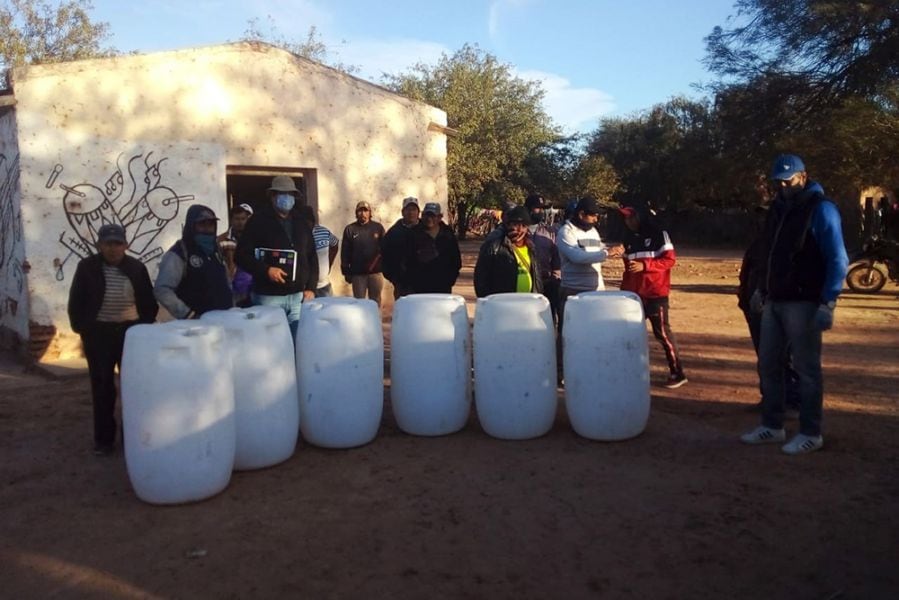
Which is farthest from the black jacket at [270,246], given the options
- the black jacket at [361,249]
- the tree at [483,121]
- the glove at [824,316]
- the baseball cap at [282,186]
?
the tree at [483,121]

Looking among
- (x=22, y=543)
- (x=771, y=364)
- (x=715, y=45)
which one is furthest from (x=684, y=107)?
(x=22, y=543)

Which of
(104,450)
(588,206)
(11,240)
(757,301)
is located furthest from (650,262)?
(11,240)

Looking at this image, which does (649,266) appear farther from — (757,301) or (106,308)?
(106,308)

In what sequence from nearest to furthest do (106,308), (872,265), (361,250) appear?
(106,308), (361,250), (872,265)

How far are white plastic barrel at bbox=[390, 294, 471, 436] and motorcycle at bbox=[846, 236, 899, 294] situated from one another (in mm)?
10846

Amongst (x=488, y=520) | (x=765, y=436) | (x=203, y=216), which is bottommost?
(x=488, y=520)

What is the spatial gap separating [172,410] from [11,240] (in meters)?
5.72

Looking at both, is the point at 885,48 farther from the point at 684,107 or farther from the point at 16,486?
the point at 684,107

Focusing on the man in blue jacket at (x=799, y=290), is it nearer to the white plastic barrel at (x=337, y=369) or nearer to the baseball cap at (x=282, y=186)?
the white plastic barrel at (x=337, y=369)

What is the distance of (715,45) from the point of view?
14922 mm

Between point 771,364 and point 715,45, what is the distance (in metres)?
11.7

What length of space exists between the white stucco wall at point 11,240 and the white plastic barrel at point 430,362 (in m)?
5.03

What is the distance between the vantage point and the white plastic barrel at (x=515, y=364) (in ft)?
16.9

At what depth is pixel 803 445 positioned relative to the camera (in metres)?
4.83
